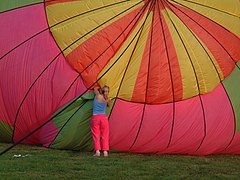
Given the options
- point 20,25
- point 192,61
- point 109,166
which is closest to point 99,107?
point 109,166

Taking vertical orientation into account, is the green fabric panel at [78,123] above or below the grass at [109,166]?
above

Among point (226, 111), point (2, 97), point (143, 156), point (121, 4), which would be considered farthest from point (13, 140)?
point (226, 111)

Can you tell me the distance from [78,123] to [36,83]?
72cm

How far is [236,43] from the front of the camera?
6.93 metres

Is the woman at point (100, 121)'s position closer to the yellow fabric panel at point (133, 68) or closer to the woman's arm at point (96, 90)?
the woman's arm at point (96, 90)

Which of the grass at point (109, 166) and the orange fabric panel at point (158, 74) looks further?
the orange fabric panel at point (158, 74)

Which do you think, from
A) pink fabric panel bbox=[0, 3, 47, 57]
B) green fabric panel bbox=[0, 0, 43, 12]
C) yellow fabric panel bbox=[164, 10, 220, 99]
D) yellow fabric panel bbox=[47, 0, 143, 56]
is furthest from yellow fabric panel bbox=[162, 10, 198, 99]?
green fabric panel bbox=[0, 0, 43, 12]

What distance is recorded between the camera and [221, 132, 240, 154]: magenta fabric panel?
702 centimetres

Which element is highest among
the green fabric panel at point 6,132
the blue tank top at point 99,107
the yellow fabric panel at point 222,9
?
the yellow fabric panel at point 222,9

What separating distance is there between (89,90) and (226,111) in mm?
1777

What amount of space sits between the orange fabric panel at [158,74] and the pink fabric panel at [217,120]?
455 mm

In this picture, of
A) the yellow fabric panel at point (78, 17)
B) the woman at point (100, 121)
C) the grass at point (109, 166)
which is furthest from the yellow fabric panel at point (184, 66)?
the woman at point (100, 121)

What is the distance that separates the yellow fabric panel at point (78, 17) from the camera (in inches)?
259

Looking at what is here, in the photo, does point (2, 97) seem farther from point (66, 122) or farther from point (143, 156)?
point (143, 156)
